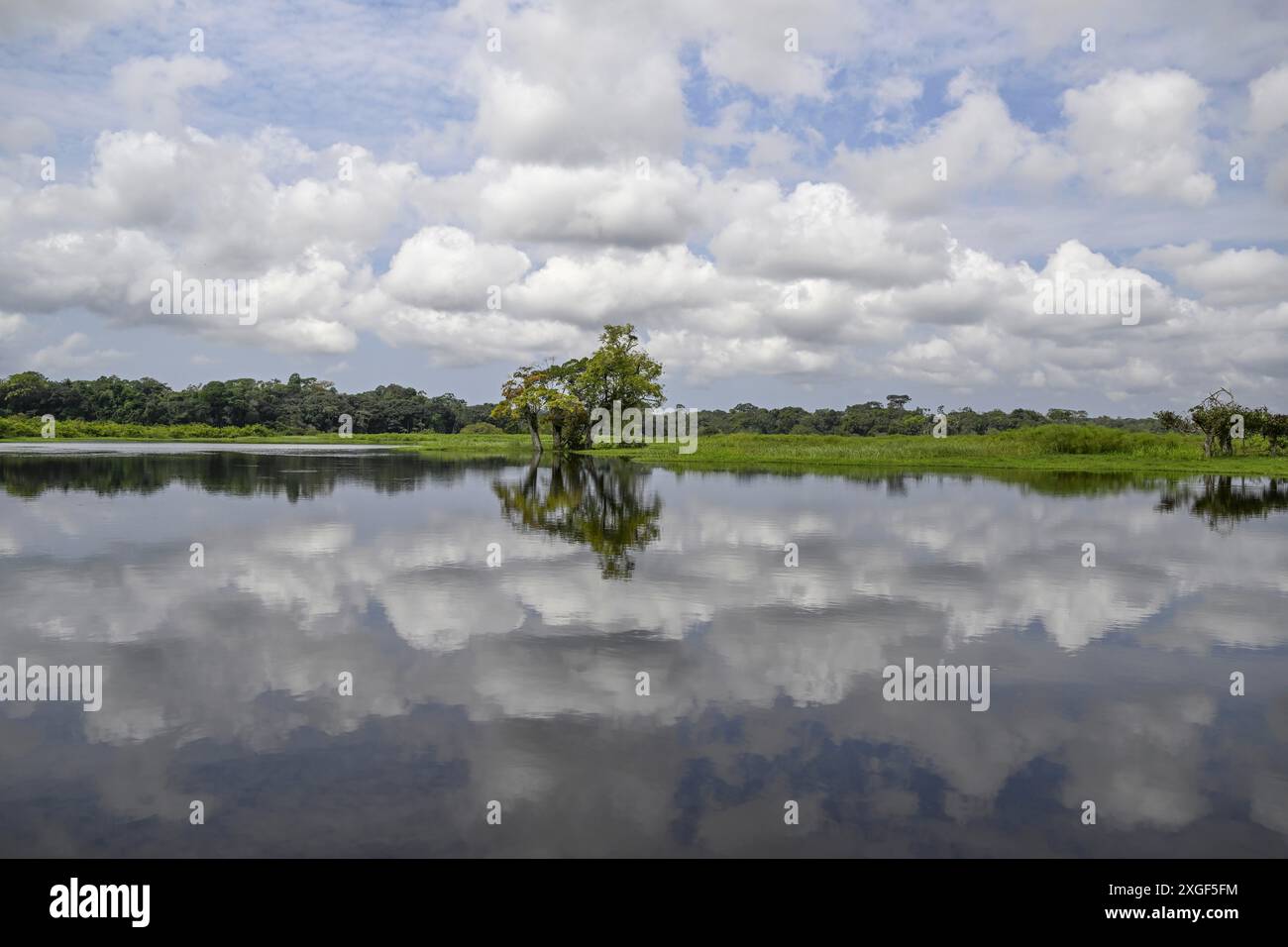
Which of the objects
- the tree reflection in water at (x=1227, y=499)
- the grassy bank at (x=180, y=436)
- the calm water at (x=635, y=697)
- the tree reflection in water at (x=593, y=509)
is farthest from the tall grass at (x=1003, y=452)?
the grassy bank at (x=180, y=436)

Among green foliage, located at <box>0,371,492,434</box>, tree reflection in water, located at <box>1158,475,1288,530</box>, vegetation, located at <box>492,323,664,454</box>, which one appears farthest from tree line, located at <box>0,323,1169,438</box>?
tree reflection in water, located at <box>1158,475,1288,530</box>

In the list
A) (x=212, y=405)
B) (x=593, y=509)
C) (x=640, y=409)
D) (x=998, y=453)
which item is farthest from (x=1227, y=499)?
(x=212, y=405)

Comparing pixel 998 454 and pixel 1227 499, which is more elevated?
pixel 998 454

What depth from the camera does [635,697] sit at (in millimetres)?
8828

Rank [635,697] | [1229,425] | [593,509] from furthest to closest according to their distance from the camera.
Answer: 1. [1229,425]
2. [593,509]
3. [635,697]

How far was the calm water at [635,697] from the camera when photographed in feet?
20.3

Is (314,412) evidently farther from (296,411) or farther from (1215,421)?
(1215,421)

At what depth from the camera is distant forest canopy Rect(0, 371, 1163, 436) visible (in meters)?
133

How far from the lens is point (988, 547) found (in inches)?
782

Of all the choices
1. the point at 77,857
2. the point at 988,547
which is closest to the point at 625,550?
the point at 988,547

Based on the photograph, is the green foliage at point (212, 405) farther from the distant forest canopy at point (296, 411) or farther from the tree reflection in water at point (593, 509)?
the tree reflection in water at point (593, 509)

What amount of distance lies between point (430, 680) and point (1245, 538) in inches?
875

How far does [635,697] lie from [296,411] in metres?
149
